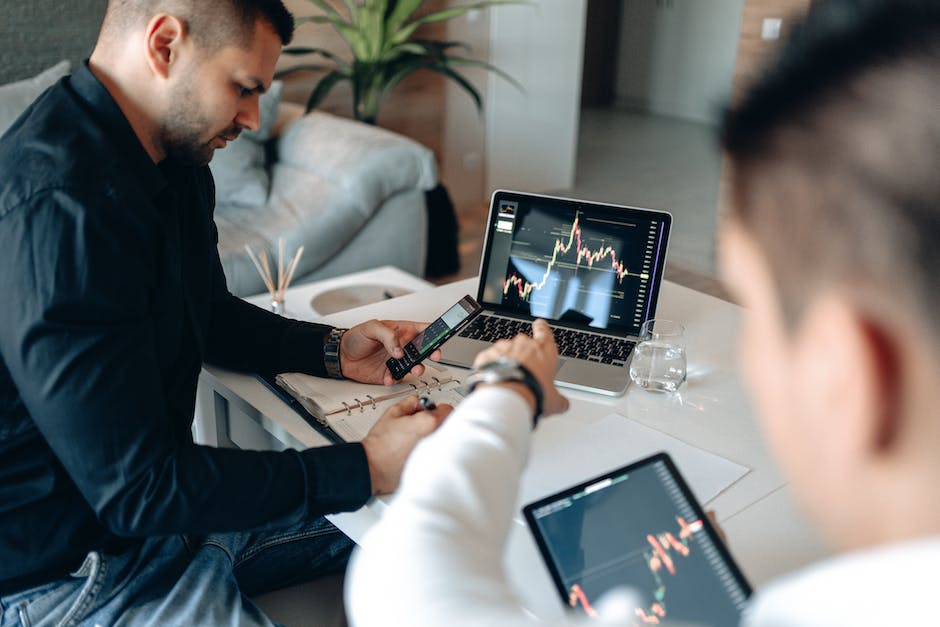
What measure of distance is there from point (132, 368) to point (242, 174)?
221 centimetres

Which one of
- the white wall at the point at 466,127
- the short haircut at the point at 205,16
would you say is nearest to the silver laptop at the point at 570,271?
the short haircut at the point at 205,16

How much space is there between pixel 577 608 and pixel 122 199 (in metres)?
0.64

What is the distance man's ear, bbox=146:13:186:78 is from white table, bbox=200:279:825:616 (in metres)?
0.45

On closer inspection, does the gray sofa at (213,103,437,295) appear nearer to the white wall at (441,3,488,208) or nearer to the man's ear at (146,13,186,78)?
the white wall at (441,3,488,208)

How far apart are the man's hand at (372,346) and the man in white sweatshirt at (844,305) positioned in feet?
2.38

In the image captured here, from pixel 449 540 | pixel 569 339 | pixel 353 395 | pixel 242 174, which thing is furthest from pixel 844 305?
pixel 242 174

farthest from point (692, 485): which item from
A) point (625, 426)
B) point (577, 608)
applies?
point (577, 608)

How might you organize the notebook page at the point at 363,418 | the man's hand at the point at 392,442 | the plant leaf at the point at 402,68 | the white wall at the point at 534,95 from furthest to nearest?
the white wall at the point at 534,95 < the plant leaf at the point at 402,68 < the notebook page at the point at 363,418 < the man's hand at the point at 392,442

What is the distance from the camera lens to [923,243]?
43 centimetres

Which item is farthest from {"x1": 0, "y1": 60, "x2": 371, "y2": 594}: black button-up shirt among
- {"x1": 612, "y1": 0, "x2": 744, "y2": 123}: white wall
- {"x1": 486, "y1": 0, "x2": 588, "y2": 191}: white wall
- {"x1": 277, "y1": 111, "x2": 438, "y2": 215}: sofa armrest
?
{"x1": 612, "y1": 0, "x2": 744, "y2": 123}: white wall

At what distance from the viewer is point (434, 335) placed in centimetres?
122

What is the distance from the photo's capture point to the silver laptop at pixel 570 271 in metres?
1.47

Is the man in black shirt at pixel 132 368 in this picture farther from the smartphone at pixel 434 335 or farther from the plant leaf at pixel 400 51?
the plant leaf at pixel 400 51

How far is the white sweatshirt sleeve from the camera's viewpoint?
22.1 inches
